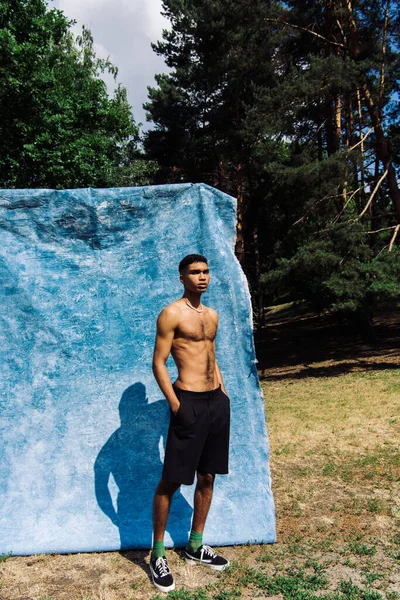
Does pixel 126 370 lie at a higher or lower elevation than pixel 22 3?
lower

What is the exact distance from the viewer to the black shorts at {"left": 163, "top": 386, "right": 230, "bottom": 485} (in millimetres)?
3135

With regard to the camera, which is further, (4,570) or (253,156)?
(253,156)

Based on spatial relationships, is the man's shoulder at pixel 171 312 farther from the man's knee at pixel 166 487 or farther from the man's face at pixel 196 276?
the man's knee at pixel 166 487

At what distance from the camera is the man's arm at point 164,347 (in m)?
3.10

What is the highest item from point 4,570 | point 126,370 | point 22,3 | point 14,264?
point 22,3

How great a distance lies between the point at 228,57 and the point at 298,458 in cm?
1257

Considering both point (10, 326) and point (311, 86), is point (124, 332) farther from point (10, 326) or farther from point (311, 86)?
point (311, 86)

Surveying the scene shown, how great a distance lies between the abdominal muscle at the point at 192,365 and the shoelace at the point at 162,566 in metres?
1.04

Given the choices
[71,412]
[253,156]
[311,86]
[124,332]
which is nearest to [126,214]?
[124,332]

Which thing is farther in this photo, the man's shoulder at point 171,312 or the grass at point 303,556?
the man's shoulder at point 171,312

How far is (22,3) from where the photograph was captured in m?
12.7

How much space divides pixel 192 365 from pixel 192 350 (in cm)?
9

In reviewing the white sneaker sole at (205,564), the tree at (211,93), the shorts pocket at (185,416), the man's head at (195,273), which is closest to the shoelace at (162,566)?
the white sneaker sole at (205,564)

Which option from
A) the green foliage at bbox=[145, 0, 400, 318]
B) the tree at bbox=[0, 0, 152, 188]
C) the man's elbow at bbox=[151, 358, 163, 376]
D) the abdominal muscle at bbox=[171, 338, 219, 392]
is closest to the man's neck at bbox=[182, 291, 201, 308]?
the abdominal muscle at bbox=[171, 338, 219, 392]
